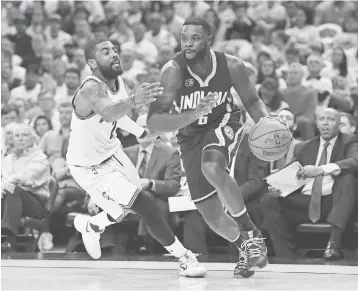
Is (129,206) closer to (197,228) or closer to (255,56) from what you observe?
(197,228)

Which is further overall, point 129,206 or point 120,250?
point 120,250

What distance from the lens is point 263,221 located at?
691 centimetres

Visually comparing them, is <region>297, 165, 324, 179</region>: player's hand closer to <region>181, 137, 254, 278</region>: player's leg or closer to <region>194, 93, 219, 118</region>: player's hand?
<region>181, 137, 254, 278</region>: player's leg

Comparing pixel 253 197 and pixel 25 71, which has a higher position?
pixel 25 71

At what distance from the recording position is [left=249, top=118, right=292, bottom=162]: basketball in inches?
208

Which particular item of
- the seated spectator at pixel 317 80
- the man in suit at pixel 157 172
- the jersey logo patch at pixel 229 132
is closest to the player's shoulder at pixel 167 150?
the man in suit at pixel 157 172

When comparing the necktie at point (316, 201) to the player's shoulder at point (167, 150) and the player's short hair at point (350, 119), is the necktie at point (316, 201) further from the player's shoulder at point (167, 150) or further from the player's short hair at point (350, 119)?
the player's shoulder at point (167, 150)

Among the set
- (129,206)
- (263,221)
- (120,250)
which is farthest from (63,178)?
(129,206)

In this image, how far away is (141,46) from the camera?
38.2ft

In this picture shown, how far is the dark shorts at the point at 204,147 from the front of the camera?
5.30 metres

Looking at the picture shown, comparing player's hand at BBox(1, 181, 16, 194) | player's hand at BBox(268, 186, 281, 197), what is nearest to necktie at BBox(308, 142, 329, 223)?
player's hand at BBox(268, 186, 281, 197)

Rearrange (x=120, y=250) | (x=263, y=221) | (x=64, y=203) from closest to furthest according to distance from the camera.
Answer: (x=263, y=221) < (x=120, y=250) < (x=64, y=203)

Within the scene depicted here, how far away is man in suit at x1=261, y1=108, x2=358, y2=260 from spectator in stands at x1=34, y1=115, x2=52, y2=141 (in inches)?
116

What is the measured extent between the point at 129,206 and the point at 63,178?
2746 millimetres
